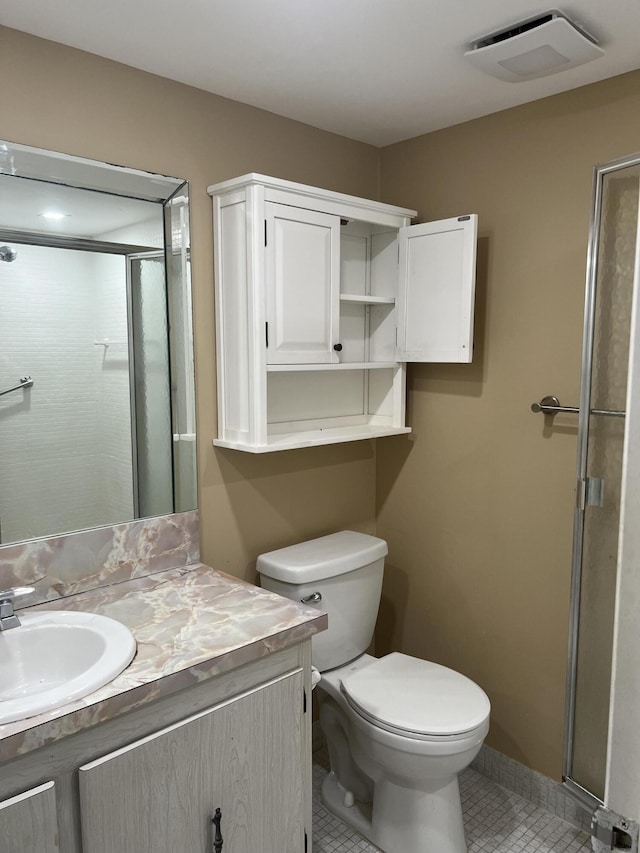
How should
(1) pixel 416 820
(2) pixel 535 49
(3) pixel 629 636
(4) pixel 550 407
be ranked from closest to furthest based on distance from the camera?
(3) pixel 629 636 → (2) pixel 535 49 → (1) pixel 416 820 → (4) pixel 550 407

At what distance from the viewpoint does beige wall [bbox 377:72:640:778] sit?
1.99 metres

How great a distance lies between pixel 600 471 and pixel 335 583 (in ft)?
3.01

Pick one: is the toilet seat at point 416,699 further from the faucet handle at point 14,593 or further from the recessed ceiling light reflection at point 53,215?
the recessed ceiling light reflection at point 53,215

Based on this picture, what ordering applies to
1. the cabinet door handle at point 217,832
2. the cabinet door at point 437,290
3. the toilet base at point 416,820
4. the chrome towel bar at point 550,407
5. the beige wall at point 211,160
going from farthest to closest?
the cabinet door at point 437,290
the chrome towel bar at point 550,407
the toilet base at point 416,820
the beige wall at point 211,160
the cabinet door handle at point 217,832

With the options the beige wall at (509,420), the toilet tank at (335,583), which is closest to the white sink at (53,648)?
the toilet tank at (335,583)

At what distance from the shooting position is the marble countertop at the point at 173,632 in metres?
1.17

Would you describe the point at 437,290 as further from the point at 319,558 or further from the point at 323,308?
the point at 319,558

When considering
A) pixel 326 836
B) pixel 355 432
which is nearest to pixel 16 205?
pixel 355 432

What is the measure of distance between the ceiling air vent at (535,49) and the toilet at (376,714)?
1.50m

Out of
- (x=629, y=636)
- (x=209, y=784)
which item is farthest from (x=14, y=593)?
(x=629, y=636)

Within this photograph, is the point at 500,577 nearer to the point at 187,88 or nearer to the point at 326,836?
the point at 326,836

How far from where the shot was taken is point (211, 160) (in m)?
1.98

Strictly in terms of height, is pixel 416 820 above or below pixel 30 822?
below

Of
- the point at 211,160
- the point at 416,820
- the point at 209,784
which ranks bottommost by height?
the point at 416,820
